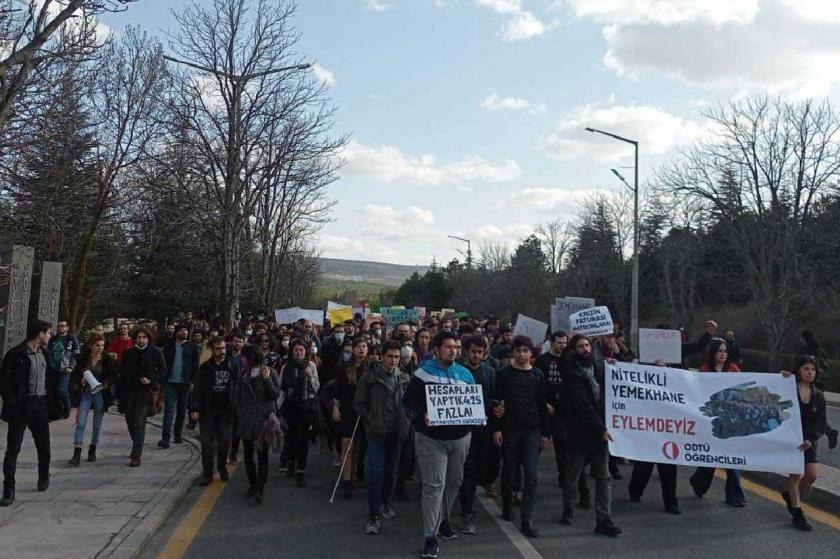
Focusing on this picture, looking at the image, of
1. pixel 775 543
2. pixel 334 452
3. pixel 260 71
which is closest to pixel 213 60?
pixel 260 71

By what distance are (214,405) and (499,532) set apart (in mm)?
3640

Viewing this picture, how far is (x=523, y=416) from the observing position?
7164 mm

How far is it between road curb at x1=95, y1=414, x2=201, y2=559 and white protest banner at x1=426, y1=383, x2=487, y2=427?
2551 mm

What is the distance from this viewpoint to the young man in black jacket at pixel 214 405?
29.1ft

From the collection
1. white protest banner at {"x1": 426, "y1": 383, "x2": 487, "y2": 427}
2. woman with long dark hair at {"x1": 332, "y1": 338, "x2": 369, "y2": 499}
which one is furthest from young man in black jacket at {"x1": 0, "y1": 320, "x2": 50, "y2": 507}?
white protest banner at {"x1": 426, "y1": 383, "x2": 487, "y2": 427}

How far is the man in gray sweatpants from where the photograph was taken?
6.34m

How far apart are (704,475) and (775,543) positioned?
5.39ft

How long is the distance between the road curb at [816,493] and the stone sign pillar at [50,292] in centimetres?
1221

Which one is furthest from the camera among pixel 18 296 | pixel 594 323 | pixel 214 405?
pixel 18 296

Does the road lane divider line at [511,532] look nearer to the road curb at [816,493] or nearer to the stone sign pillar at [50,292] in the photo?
the road curb at [816,493]

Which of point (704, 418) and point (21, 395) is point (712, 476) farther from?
point (21, 395)

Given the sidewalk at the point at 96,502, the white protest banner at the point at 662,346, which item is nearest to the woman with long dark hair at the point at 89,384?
the sidewalk at the point at 96,502

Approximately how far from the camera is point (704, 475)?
8352 millimetres

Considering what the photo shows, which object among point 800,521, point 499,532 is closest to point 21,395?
point 499,532
